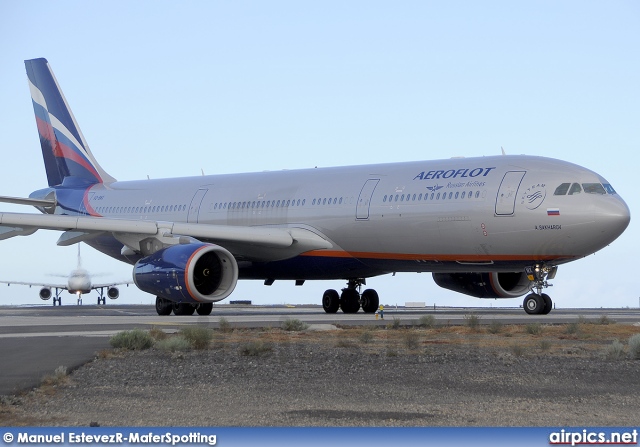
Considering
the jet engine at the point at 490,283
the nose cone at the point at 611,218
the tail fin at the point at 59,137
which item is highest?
the tail fin at the point at 59,137

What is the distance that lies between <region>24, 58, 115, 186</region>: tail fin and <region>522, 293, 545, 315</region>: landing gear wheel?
50.9 feet

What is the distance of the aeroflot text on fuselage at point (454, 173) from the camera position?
2414 cm

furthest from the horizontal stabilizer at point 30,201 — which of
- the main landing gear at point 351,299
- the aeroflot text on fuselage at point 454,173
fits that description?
the aeroflot text on fuselage at point 454,173

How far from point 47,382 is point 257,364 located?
2870 mm

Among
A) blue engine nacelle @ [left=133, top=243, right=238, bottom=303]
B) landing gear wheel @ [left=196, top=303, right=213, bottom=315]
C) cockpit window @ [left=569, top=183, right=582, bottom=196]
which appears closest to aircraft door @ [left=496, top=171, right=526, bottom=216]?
cockpit window @ [left=569, top=183, right=582, bottom=196]

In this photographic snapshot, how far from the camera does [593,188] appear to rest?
23.2 m

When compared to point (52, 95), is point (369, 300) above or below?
below

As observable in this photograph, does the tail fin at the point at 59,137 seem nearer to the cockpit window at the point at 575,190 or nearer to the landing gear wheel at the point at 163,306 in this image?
the landing gear wheel at the point at 163,306

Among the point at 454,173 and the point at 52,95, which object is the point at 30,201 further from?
the point at 454,173

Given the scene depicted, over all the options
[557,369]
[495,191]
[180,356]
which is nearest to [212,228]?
[495,191]

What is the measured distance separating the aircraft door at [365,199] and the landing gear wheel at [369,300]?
4211mm

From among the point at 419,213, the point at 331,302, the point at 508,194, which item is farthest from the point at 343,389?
the point at 331,302

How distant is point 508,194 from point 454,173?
170cm

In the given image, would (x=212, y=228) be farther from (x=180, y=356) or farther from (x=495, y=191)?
(x=180, y=356)
